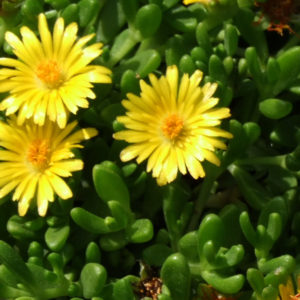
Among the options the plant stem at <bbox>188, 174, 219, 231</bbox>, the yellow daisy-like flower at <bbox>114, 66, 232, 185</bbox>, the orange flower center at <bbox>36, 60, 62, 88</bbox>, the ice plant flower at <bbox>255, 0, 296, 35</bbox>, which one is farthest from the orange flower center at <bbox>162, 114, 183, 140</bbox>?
the ice plant flower at <bbox>255, 0, 296, 35</bbox>

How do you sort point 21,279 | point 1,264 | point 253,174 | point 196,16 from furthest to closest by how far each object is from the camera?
1. point 253,174
2. point 196,16
3. point 1,264
4. point 21,279

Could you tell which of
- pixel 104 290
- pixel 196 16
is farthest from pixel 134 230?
pixel 196 16

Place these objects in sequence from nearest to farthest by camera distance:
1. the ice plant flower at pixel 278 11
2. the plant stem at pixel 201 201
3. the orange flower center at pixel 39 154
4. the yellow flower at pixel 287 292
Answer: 1. the yellow flower at pixel 287 292
2. the orange flower center at pixel 39 154
3. the plant stem at pixel 201 201
4. the ice plant flower at pixel 278 11

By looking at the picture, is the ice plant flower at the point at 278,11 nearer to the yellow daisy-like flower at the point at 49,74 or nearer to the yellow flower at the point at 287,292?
the yellow daisy-like flower at the point at 49,74

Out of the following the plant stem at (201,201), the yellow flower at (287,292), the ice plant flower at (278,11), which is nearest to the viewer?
the yellow flower at (287,292)

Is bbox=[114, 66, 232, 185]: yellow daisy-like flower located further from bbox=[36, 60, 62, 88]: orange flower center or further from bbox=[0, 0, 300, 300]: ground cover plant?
bbox=[36, 60, 62, 88]: orange flower center

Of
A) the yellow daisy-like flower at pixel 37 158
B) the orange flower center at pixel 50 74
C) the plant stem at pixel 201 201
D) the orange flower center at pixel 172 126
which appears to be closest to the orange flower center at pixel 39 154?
the yellow daisy-like flower at pixel 37 158

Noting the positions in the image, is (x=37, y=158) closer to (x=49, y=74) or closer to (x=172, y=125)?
(x=49, y=74)

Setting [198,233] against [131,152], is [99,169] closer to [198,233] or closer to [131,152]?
[131,152]
